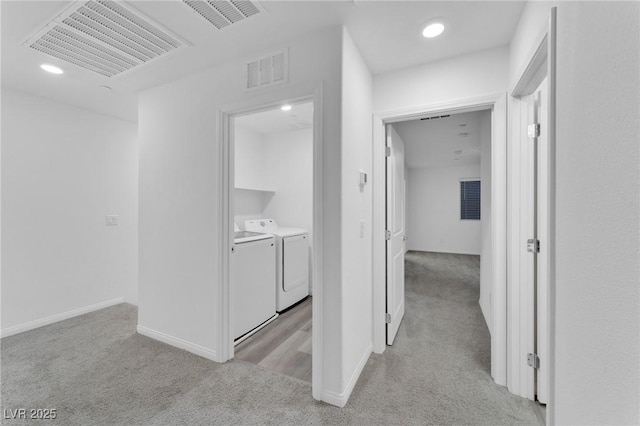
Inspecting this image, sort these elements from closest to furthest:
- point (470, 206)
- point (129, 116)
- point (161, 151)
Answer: point (161, 151), point (129, 116), point (470, 206)

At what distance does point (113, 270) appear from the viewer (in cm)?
336

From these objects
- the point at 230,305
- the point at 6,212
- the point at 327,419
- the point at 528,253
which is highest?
the point at 6,212

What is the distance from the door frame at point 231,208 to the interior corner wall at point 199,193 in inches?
0.7

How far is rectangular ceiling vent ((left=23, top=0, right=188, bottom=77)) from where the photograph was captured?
5.04 ft

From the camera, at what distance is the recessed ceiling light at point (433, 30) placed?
163 cm

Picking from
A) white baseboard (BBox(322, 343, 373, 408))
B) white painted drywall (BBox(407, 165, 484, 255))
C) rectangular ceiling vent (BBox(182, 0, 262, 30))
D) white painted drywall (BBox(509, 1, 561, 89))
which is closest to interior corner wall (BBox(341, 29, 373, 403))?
white baseboard (BBox(322, 343, 373, 408))

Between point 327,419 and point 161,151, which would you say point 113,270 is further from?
point 327,419

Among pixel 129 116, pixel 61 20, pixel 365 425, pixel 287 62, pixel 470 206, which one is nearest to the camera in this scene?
pixel 365 425

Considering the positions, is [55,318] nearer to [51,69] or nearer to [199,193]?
[199,193]

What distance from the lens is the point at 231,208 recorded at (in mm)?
2160

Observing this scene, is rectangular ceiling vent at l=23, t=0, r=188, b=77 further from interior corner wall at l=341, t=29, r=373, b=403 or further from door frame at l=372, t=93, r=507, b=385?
door frame at l=372, t=93, r=507, b=385
